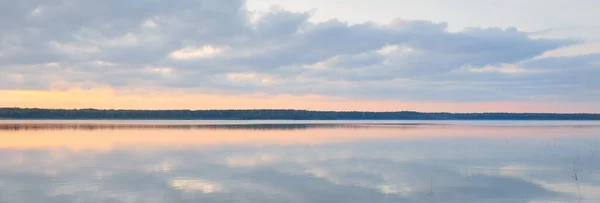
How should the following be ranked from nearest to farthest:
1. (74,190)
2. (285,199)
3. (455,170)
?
(285,199) < (74,190) < (455,170)

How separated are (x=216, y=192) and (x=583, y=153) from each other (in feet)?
56.2

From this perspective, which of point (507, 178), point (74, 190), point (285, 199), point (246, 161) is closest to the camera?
point (285, 199)

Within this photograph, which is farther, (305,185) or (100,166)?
(100,166)

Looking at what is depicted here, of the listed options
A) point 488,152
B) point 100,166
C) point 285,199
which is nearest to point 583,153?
point 488,152

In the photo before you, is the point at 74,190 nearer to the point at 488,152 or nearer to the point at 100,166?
the point at 100,166

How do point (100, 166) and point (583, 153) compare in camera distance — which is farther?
point (583, 153)

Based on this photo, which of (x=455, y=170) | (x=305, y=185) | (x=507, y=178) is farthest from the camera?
(x=455, y=170)

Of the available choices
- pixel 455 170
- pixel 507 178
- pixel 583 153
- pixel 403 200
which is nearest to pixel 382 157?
pixel 455 170

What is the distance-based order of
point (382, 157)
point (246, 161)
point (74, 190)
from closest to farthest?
point (74, 190)
point (246, 161)
point (382, 157)

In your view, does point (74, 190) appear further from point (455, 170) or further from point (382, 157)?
point (382, 157)

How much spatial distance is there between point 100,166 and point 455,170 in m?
10.5

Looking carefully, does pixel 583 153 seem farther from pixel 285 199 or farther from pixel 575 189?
pixel 285 199

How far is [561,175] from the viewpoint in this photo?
1656 centimetres

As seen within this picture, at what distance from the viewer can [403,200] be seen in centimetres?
1243
